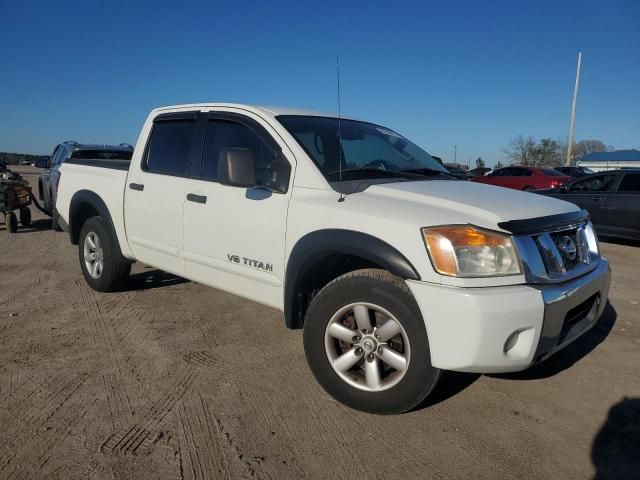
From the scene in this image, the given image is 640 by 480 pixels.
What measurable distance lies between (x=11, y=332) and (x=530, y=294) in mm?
3953

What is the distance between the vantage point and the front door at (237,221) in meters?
3.19

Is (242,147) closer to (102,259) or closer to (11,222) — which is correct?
(102,259)

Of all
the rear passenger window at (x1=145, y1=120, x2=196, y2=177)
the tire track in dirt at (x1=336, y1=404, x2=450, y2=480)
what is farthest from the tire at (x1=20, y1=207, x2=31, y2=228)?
the tire track in dirt at (x1=336, y1=404, x2=450, y2=480)

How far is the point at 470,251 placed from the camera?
8.02ft

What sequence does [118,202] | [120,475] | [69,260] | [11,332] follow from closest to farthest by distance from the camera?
1. [120,475]
2. [11,332]
3. [118,202]
4. [69,260]

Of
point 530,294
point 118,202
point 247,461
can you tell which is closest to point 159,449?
point 247,461

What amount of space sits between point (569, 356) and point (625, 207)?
566 centimetres

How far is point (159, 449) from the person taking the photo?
2418 mm

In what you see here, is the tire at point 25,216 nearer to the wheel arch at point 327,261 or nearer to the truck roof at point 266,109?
the truck roof at point 266,109

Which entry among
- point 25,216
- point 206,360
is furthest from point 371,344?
point 25,216

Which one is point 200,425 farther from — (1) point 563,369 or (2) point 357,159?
(1) point 563,369

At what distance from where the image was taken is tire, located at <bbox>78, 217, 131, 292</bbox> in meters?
4.68

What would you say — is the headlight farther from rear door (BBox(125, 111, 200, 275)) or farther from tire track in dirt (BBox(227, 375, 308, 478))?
rear door (BBox(125, 111, 200, 275))

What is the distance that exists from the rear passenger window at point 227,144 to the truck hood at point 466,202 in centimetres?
96
